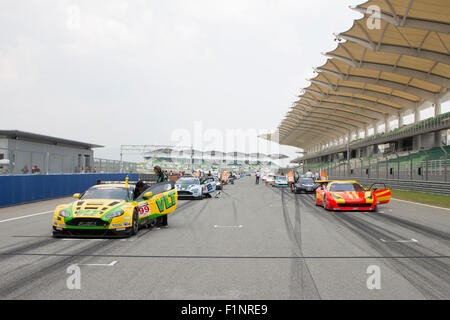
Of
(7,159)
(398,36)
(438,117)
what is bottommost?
(7,159)

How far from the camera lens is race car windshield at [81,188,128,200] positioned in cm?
926

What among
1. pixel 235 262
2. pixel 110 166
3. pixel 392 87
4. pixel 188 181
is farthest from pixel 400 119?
pixel 235 262

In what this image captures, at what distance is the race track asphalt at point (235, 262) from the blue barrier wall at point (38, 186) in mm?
6191

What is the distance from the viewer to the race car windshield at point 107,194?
926cm

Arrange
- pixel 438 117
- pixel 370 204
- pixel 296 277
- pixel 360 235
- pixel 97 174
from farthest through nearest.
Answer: pixel 438 117
pixel 97 174
pixel 370 204
pixel 360 235
pixel 296 277

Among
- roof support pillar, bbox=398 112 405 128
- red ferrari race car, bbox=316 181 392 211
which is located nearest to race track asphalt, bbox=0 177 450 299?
red ferrari race car, bbox=316 181 392 211

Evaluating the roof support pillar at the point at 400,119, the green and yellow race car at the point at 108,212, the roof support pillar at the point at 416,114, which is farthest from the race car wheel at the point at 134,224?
the roof support pillar at the point at 400,119

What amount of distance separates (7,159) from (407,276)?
1541 centimetres

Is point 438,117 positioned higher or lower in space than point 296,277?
higher

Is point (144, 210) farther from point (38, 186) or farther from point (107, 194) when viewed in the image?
point (38, 186)

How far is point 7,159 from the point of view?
16.1m
